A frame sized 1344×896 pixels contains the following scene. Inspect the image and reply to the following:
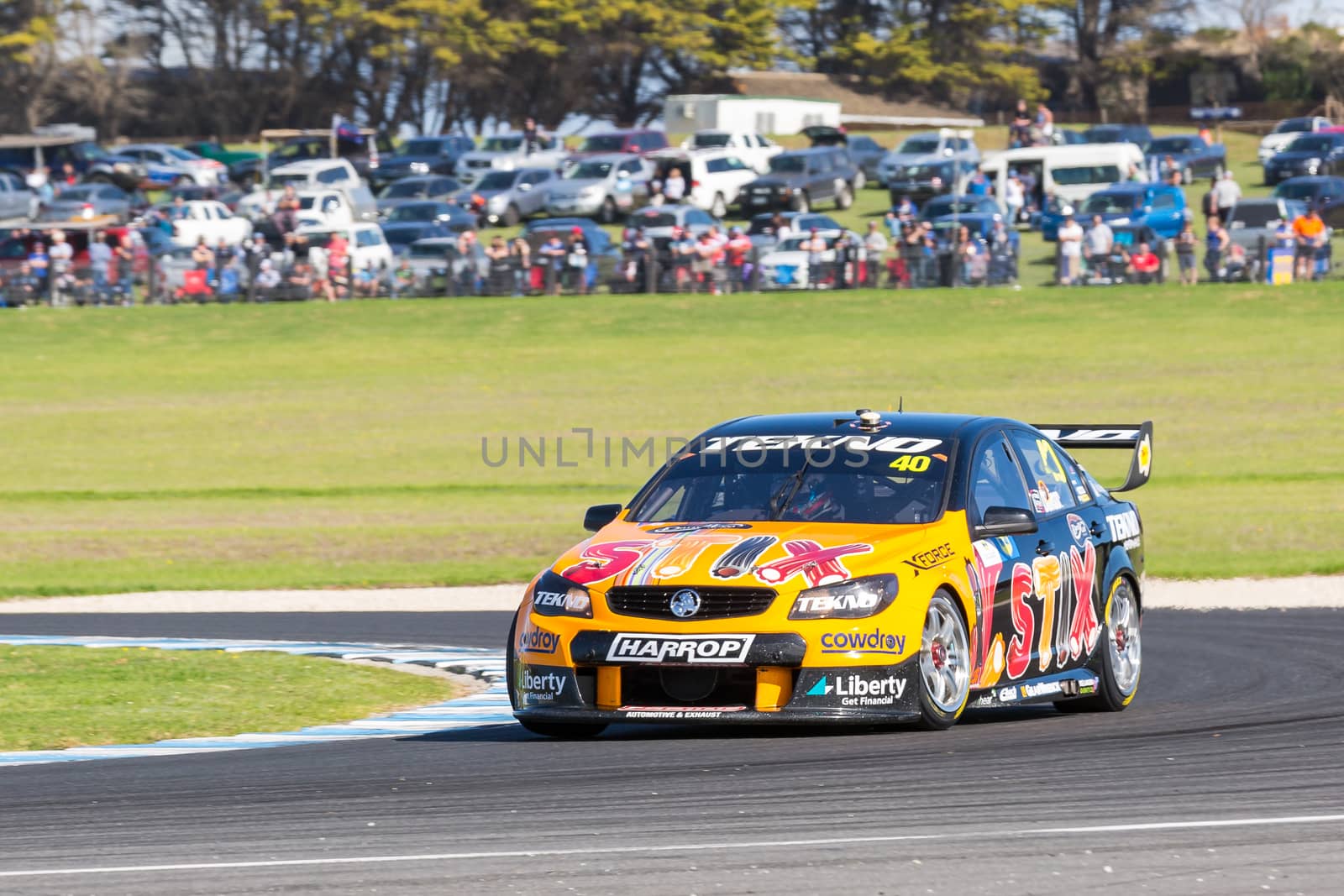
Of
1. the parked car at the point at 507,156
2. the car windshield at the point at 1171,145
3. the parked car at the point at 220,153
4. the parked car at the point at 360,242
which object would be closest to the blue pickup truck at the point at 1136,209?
the car windshield at the point at 1171,145

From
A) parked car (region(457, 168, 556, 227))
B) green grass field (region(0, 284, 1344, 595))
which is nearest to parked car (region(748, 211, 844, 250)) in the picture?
green grass field (region(0, 284, 1344, 595))

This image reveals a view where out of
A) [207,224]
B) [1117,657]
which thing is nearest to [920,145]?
[207,224]

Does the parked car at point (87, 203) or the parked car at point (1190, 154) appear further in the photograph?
the parked car at point (1190, 154)

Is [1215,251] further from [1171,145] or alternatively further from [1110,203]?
[1171,145]

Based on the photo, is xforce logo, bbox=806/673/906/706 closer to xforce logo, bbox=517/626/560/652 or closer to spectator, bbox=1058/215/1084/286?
xforce logo, bbox=517/626/560/652

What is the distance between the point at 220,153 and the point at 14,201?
51.7ft

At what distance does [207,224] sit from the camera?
4944cm

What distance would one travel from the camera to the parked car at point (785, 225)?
43875 millimetres

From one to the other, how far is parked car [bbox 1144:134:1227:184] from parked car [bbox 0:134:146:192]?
1148 inches

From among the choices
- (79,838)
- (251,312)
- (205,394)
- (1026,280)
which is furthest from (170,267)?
(79,838)

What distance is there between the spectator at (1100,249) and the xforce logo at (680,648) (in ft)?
111

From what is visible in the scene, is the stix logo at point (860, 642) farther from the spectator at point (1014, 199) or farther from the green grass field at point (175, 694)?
the spectator at point (1014, 199)

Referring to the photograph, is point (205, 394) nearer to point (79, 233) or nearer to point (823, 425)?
point (79, 233)

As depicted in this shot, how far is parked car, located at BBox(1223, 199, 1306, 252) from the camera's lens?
140 feet
